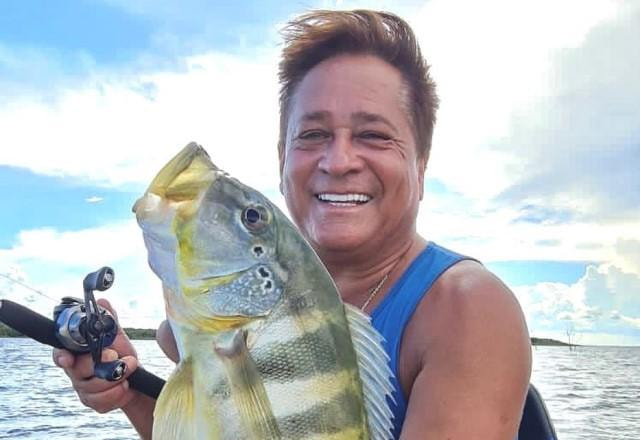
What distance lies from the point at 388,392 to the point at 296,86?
5.81 feet

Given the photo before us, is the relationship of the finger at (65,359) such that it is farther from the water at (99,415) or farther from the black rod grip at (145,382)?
the water at (99,415)

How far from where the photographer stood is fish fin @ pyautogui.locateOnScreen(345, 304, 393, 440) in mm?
2430

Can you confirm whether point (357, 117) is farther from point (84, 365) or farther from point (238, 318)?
point (84, 365)

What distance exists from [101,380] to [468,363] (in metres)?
1.43

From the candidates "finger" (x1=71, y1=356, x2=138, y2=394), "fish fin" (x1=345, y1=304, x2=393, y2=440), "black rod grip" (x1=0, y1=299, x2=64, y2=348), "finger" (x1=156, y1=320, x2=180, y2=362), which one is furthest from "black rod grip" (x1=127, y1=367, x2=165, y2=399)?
"fish fin" (x1=345, y1=304, x2=393, y2=440)

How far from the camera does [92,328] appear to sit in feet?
9.45

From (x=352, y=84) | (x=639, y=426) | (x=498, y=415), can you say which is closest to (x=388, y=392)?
(x=498, y=415)

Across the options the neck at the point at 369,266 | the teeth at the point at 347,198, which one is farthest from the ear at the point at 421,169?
the teeth at the point at 347,198

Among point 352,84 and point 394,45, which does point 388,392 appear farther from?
point 394,45

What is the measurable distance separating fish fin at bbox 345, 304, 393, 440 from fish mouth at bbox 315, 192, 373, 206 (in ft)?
3.27

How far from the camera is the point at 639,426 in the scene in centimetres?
2153

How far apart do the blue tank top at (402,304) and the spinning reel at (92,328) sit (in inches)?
41.4

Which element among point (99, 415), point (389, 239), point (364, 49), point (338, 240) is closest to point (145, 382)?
point (338, 240)

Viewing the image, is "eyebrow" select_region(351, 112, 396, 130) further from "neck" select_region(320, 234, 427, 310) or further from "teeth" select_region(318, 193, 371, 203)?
"neck" select_region(320, 234, 427, 310)
